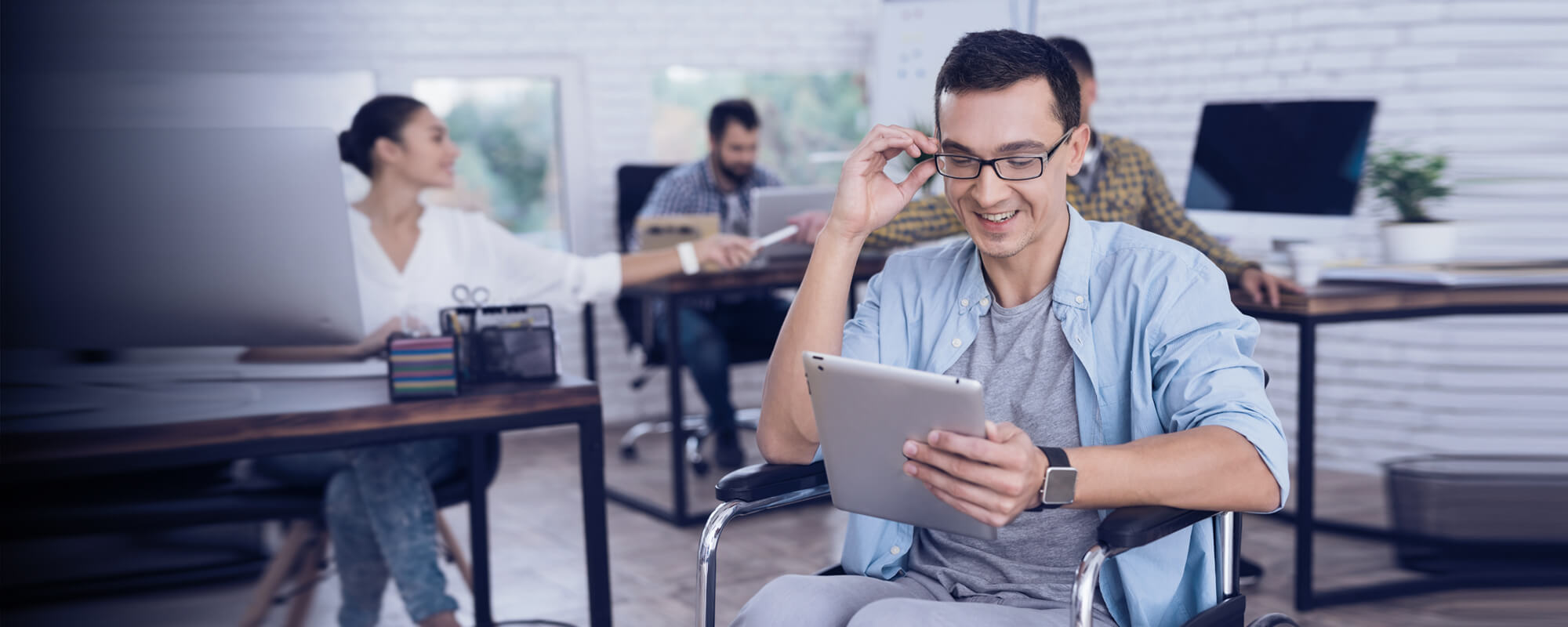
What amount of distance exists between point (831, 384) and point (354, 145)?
6.04 feet

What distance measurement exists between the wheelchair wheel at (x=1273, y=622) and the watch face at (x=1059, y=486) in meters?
0.32

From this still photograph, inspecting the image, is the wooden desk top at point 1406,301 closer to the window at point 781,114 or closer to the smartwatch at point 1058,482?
the smartwatch at point 1058,482

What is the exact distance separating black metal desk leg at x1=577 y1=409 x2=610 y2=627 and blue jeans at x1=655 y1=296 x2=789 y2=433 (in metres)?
2.30

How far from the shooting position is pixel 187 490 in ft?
7.20

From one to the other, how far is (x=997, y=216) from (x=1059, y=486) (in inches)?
15.9

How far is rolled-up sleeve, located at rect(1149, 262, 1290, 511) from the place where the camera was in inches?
55.2

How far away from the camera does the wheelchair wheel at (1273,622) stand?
1453 mm

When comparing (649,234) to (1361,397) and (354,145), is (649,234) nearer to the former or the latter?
(354,145)

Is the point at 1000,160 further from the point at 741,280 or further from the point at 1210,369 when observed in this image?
the point at 741,280

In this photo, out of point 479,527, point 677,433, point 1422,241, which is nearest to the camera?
point 479,527

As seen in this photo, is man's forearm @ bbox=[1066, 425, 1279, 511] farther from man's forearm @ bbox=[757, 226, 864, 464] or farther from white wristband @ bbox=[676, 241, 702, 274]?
white wristband @ bbox=[676, 241, 702, 274]

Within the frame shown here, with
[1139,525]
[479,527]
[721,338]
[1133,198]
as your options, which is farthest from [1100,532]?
[721,338]

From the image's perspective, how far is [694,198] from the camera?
4559 mm

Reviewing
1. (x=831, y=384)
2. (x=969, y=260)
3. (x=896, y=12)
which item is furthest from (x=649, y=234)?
(x=831, y=384)
